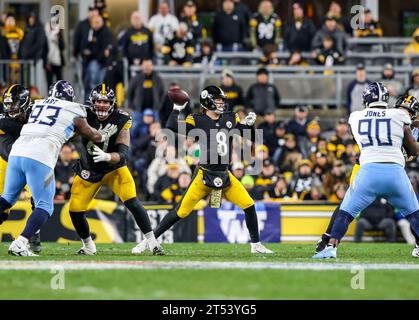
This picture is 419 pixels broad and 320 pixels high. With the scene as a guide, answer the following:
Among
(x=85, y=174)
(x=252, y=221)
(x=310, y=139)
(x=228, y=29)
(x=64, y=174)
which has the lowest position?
(x=252, y=221)

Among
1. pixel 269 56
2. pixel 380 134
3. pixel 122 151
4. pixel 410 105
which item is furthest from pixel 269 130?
pixel 380 134

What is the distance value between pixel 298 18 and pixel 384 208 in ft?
15.8

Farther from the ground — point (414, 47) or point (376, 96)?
point (414, 47)

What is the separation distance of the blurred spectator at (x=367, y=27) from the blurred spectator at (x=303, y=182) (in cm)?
433

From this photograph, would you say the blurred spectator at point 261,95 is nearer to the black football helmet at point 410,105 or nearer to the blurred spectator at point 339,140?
the blurred spectator at point 339,140

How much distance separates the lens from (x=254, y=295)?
8.08m

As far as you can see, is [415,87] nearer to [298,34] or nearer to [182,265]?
[298,34]

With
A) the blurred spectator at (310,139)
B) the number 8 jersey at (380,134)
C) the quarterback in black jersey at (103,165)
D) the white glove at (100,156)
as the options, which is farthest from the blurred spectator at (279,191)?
the white glove at (100,156)

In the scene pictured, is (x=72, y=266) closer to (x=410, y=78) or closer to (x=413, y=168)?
(x=413, y=168)

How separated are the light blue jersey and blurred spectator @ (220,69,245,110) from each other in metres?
7.91

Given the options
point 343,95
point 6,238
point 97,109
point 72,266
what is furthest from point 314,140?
point 72,266

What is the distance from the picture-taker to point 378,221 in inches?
649

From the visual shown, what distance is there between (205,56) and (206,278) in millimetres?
11124

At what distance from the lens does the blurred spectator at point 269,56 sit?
19.8m
